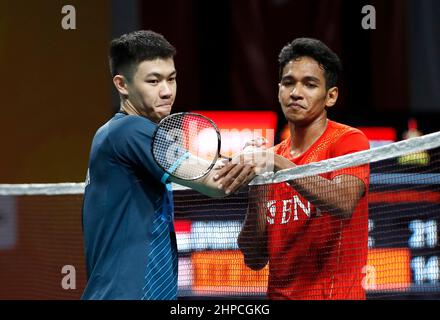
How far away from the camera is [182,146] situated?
124 inches

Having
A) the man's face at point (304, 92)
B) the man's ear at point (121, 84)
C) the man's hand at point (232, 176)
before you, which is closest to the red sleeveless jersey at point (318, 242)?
the man's face at point (304, 92)

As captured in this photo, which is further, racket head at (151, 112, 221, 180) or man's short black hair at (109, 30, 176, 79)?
man's short black hair at (109, 30, 176, 79)

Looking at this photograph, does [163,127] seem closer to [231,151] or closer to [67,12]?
[231,151]

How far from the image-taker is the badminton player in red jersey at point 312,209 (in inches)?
130

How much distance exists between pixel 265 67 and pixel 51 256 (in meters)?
2.63

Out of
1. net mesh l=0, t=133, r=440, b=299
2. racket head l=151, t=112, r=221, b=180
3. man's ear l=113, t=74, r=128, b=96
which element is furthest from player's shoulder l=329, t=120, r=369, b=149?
man's ear l=113, t=74, r=128, b=96

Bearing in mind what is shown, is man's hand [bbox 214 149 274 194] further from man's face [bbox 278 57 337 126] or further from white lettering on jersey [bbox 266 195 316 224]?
man's face [bbox 278 57 337 126]

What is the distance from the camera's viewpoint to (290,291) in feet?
11.2

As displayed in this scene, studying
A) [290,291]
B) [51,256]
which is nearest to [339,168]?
[290,291]

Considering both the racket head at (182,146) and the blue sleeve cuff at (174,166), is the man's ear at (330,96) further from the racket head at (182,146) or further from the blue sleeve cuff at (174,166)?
the blue sleeve cuff at (174,166)

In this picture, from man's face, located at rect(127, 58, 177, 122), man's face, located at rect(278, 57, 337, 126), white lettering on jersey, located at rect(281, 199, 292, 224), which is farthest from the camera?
man's face, located at rect(278, 57, 337, 126)

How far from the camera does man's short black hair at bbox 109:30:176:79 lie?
10.5ft

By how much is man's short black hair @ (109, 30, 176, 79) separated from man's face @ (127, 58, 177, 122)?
21 mm

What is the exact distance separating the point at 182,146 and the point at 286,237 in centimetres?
58
